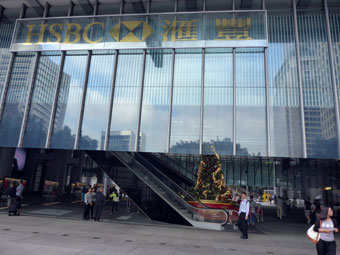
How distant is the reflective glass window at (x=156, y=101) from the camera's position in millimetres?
11922

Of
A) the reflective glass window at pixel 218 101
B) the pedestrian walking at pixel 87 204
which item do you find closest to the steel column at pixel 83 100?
the pedestrian walking at pixel 87 204

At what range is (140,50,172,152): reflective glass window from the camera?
469 inches

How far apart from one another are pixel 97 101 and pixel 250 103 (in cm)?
747

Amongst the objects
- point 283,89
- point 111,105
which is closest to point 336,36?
point 283,89

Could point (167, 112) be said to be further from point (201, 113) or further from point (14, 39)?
point (14, 39)

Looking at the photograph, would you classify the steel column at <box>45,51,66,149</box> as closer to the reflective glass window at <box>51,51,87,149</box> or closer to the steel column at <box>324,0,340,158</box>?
the reflective glass window at <box>51,51,87,149</box>

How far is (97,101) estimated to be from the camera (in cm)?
1275

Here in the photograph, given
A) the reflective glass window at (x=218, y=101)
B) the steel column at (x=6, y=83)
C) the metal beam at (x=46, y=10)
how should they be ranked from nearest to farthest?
the reflective glass window at (x=218, y=101) → the steel column at (x=6, y=83) → the metal beam at (x=46, y=10)

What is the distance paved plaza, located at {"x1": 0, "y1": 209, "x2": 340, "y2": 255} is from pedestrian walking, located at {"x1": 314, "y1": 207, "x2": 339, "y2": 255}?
7.83 feet

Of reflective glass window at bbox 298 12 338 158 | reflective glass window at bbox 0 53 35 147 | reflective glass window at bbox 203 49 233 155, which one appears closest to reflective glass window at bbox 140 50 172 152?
reflective glass window at bbox 203 49 233 155

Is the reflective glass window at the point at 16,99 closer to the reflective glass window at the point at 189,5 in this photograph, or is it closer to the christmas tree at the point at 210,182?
the reflective glass window at the point at 189,5

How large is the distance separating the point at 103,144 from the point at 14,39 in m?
7.89

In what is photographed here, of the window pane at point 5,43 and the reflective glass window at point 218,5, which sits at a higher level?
the reflective glass window at point 218,5

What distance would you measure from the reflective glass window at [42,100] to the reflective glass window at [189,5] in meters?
7.00
